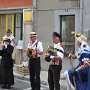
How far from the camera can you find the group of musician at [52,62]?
8688 millimetres

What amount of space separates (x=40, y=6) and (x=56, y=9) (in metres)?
0.82

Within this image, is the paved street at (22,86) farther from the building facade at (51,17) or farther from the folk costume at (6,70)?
the building facade at (51,17)

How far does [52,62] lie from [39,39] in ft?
20.7

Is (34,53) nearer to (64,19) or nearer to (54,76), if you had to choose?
(54,76)

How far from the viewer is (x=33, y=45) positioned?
11.3m

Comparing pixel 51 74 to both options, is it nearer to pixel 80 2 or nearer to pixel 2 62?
pixel 2 62

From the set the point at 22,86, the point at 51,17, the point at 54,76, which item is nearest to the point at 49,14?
the point at 51,17

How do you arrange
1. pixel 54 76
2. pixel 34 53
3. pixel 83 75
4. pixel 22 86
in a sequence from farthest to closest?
1. pixel 22 86
2. pixel 34 53
3. pixel 54 76
4. pixel 83 75

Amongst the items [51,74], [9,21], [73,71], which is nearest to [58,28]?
[9,21]

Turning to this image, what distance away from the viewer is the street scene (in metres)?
11.3

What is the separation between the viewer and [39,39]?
1677 cm

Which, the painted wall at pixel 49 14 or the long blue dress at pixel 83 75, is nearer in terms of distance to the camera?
the long blue dress at pixel 83 75

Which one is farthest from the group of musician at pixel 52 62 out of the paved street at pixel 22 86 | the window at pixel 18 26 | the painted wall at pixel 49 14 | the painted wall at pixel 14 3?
the window at pixel 18 26

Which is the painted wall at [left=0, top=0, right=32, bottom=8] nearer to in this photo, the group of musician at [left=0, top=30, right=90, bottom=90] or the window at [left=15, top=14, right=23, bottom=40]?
the window at [left=15, top=14, right=23, bottom=40]
